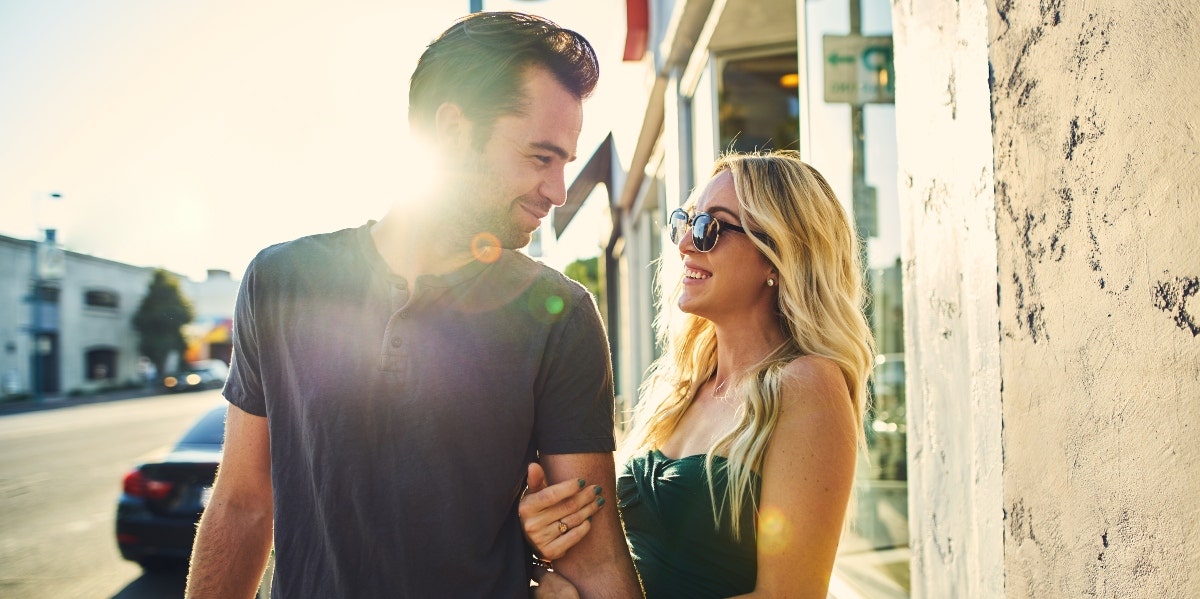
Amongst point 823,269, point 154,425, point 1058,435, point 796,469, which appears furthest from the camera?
point 154,425

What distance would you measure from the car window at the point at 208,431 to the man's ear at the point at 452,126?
4500 mm

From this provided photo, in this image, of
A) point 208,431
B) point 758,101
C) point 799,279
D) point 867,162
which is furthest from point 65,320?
point 799,279

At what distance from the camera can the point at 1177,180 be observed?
104cm

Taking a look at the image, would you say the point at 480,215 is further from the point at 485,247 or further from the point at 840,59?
the point at 840,59

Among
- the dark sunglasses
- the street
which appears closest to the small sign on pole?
the dark sunglasses

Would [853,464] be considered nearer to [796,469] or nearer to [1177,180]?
[796,469]

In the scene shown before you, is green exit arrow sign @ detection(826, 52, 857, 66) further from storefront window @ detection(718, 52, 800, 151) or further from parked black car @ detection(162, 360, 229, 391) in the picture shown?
parked black car @ detection(162, 360, 229, 391)

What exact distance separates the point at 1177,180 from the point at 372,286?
60.8 inches

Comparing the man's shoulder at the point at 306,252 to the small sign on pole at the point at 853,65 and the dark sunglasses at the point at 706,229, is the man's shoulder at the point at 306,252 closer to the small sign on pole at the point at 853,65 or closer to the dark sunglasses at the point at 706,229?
the dark sunglasses at the point at 706,229

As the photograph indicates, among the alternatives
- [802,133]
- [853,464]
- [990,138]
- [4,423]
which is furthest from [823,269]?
[4,423]

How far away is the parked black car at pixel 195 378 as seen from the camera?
1658 inches

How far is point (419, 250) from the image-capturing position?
6.15ft

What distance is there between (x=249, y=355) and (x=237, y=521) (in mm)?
393

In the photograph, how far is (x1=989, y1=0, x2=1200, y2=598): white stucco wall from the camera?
1047mm
